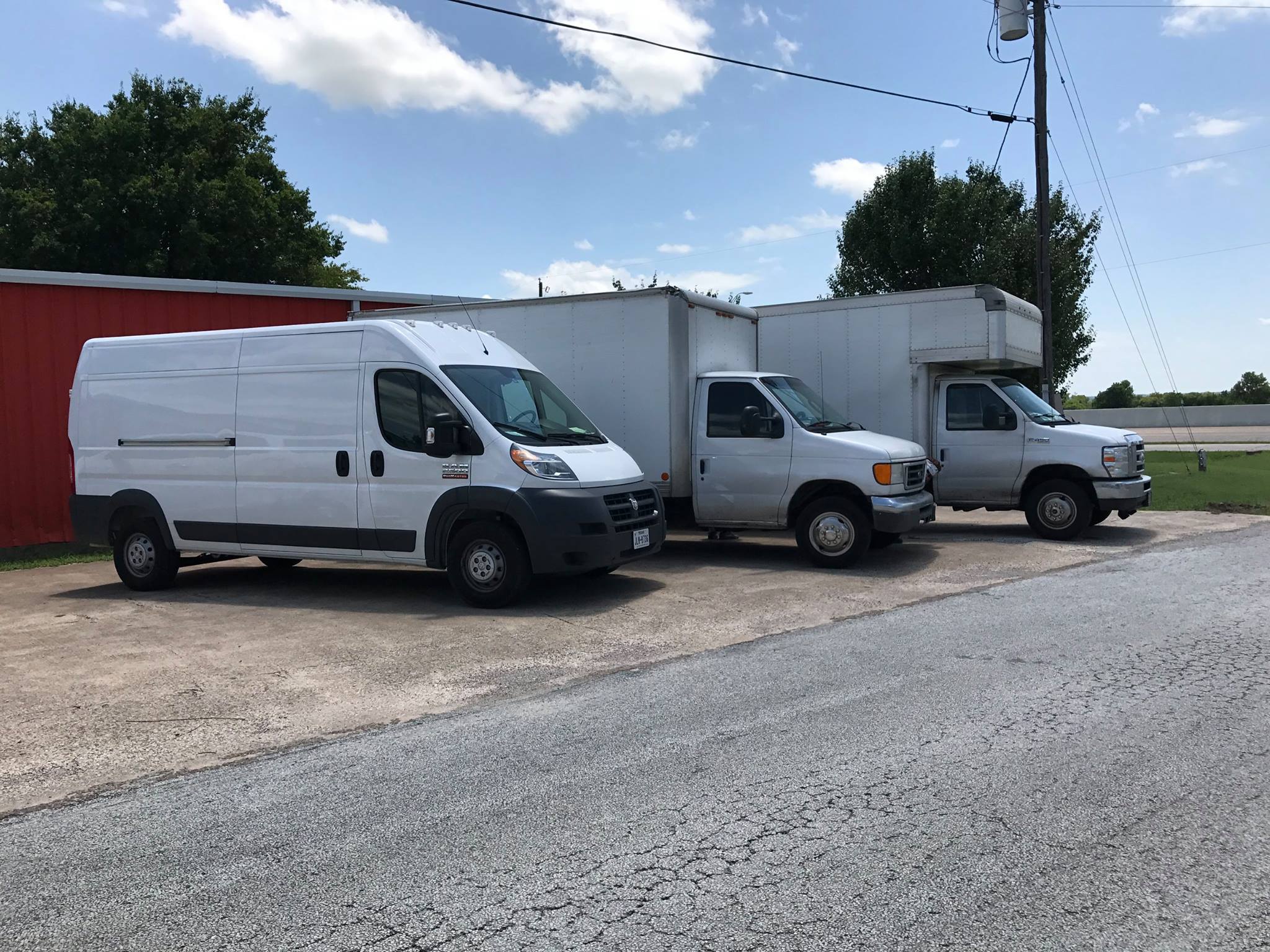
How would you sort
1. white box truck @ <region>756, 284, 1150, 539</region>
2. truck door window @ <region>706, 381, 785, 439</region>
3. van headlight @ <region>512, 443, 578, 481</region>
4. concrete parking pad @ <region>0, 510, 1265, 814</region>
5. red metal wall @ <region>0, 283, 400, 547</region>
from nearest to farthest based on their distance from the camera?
concrete parking pad @ <region>0, 510, 1265, 814</region> < van headlight @ <region>512, 443, 578, 481</region> < truck door window @ <region>706, 381, 785, 439</region> < white box truck @ <region>756, 284, 1150, 539</region> < red metal wall @ <region>0, 283, 400, 547</region>

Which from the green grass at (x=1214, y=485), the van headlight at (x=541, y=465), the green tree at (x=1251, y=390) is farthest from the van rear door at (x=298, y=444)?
the green tree at (x=1251, y=390)

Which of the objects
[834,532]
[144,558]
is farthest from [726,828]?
[144,558]

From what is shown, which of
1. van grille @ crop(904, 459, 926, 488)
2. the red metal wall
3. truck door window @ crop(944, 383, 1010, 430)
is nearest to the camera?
van grille @ crop(904, 459, 926, 488)

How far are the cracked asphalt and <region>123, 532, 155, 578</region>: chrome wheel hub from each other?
5844 mm

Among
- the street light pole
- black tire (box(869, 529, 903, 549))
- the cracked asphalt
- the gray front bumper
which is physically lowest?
the cracked asphalt

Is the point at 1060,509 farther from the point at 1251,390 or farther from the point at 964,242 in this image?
the point at 1251,390

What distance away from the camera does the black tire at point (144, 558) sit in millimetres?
9781

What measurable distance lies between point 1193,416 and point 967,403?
50.4 metres

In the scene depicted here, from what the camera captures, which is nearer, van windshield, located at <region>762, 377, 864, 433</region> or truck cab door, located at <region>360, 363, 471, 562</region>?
truck cab door, located at <region>360, 363, 471, 562</region>

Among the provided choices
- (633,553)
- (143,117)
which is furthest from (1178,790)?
(143,117)

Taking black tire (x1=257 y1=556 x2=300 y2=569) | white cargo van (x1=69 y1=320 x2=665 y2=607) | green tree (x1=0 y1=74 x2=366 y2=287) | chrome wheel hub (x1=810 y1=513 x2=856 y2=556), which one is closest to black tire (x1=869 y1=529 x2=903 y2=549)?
chrome wheel hub (x1=810 y1=513 x2=856 y2=556)

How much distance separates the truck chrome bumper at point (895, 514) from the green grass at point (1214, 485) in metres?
5.45

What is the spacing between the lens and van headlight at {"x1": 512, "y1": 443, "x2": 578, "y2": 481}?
27.1 ft

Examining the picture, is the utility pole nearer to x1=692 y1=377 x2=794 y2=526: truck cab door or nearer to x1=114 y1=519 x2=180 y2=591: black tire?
x1=692 y1=377 x2=794 y2=526: truck cab door
